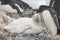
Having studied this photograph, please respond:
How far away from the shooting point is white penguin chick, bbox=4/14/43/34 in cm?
314

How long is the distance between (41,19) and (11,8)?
0.92 meters

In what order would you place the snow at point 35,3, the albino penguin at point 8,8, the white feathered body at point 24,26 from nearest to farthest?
the white feathered body at point 24,26
the albino penguin at point 8,8
the snow at point 35,3

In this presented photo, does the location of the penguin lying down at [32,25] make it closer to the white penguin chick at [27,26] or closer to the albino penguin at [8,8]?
the white penguin chick at [27,26]

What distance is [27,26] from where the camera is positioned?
319 cm

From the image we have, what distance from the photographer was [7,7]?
4059 millimetres

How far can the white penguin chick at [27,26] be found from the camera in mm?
3141

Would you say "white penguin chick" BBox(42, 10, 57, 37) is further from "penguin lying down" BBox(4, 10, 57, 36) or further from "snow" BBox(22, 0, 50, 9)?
"snow" BBox(22, 0, 50, 9)

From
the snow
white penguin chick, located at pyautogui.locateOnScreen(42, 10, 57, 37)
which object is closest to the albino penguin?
the snow

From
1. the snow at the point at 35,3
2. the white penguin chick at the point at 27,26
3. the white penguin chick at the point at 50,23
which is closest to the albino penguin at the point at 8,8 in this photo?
the snow at the point at 35,3

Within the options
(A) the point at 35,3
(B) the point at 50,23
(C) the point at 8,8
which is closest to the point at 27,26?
(B) the point at 50,23

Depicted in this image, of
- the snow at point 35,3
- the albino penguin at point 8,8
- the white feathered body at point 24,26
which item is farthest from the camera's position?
the snow at point 35,3

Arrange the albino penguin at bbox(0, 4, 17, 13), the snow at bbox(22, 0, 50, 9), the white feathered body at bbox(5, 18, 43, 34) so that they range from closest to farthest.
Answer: the white feathered body at bbox(5, 18, 43, 34), the albino penguin at bbox(0, 4, 17, 13), the snow at bbox(22, 0, 50, 9)

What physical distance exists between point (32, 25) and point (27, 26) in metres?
0.07

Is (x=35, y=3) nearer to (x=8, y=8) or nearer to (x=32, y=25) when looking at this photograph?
(x=8, y=8)
